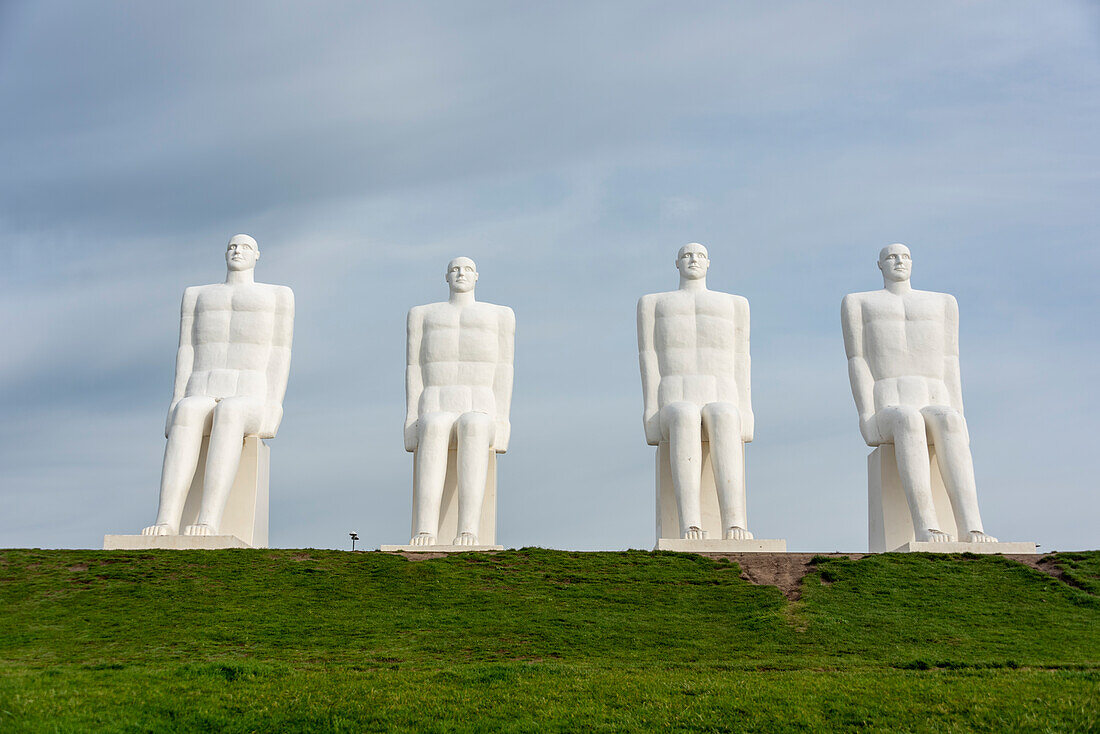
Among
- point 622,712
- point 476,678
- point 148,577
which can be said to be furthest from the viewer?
point 148,577

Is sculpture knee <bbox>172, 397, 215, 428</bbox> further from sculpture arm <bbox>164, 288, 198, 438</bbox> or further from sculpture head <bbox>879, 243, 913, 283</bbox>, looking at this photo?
sculpture head <bbox>879, 243, 913, 283</bbox>

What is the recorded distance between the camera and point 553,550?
17.5 meters

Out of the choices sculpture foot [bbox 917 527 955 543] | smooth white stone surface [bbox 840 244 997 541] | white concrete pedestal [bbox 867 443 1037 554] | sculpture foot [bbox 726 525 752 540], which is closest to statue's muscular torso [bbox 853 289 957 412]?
smooth white stone surface [bbox 840 244 997 541]

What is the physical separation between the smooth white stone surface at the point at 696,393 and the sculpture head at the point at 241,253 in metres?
6.32

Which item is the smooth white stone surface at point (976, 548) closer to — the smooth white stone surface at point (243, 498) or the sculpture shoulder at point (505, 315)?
the sculpture shoulder at point (505, 315)

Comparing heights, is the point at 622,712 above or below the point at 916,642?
below

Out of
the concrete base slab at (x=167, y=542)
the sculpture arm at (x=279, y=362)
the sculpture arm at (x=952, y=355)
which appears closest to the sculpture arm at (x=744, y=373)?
the sculpture arm at (x=952, y=355)

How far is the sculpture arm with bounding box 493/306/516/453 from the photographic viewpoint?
66.5ft

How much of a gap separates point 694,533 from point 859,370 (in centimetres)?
408

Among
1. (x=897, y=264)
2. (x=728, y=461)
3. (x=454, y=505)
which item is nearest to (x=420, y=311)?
(x=454, y=505)

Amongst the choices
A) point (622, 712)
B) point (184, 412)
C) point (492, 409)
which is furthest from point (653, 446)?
point (622, 712)

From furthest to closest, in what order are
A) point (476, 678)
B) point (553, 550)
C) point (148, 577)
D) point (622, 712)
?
point (553, 550) → point (148, 577) → point (476, 678) → point (622, 712)

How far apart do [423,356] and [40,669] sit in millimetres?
10088

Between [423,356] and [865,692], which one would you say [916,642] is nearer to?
[865,692]
